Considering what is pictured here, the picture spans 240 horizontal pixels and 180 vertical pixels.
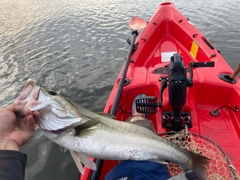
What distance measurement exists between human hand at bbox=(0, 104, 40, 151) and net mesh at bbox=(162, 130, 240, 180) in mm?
1660

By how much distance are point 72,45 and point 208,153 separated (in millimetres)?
7610

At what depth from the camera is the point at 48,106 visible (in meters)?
1.89

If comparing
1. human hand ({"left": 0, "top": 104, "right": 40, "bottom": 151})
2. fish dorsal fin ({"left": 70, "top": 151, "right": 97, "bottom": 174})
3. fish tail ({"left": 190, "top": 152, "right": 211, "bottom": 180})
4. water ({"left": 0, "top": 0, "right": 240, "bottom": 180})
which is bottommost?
water ({"left": 0, "top": 0, "right": 240, "bottom": 180})

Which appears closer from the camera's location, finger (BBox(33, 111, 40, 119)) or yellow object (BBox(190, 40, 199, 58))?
finger (BBox(33, 111, 40, 119))

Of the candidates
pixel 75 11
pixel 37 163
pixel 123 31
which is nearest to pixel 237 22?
pixel 123 31

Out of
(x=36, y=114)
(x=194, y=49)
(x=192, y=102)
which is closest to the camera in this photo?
(x=36, y=114)

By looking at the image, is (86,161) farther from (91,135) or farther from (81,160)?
(91,135)

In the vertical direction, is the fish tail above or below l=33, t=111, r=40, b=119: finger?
below

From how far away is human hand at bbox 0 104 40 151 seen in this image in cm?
199

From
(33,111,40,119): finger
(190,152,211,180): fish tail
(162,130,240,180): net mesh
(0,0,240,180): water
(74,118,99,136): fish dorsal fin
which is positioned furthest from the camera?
(0,0,240,180): water

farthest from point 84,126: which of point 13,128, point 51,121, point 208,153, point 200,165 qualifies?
point 208,153

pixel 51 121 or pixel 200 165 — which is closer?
pixel 51 121

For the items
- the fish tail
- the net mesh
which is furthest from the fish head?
the net mesh

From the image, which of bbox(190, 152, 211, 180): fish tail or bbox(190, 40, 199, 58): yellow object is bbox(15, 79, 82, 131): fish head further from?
bbox(190, 40, 199, 58): yellow object
